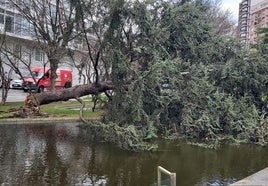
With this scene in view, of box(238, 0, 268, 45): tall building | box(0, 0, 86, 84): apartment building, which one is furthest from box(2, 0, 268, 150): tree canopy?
box(238, 0, 268, 45): tall building

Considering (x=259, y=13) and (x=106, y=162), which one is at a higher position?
(x=259, y=13)

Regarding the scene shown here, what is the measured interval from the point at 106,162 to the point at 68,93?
760cm

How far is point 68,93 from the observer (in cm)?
1802

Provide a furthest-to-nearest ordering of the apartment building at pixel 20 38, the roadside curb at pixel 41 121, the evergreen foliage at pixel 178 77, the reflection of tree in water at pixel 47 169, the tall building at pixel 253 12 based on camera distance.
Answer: the tall building at pixel 253 12 → the apartment building at pixel 20 38 → the roadside curb at pixel 41 121 → the evergreen foliage at pixel 178 77 → the reflection of tree in water at pixel 47 169

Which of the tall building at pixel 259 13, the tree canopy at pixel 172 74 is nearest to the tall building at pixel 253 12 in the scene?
the tall building at pixel 259 13

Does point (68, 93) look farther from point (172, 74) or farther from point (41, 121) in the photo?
point (172, 74)

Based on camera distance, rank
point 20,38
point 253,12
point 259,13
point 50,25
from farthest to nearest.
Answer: point 253,12, point 259,13, point 20,38, point 50,25

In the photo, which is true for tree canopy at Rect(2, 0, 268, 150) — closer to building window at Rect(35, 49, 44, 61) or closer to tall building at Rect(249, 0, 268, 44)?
building window at Rect(35, 49, 44, 61)

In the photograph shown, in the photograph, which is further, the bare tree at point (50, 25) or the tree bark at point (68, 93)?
the bare tree at point (50, 25)

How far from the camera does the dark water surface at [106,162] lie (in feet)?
30.3

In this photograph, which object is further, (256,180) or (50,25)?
(50,25)

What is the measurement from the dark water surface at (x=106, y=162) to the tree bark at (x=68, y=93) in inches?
106

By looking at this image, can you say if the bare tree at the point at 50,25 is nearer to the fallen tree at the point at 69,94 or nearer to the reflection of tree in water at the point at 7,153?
the fallen tree at the point at 69,94

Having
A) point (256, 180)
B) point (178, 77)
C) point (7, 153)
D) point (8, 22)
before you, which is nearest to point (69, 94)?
point (178, 77)
